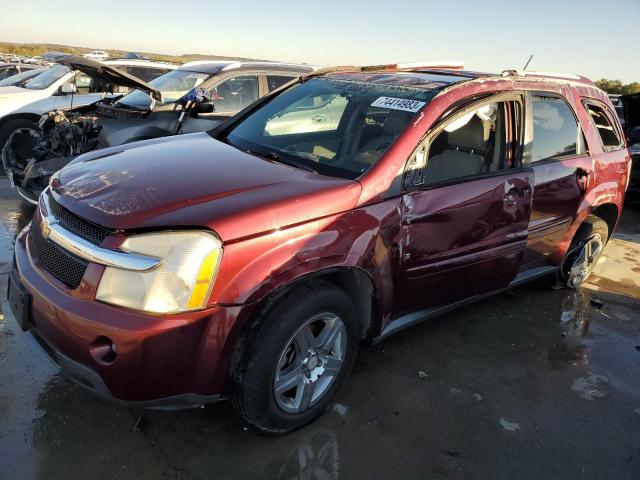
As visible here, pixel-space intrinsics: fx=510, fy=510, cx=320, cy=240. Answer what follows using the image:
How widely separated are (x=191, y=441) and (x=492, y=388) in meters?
1.76

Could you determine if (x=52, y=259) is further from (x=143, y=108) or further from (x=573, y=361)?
(x=143, y=108)

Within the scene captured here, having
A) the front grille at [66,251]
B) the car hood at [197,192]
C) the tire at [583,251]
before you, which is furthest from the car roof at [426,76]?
the front grille at [66,251]

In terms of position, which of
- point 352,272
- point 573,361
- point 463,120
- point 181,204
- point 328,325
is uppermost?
point 463,120

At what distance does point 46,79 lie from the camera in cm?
851

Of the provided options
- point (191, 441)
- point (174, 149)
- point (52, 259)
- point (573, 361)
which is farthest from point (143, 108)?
point (573, 361)

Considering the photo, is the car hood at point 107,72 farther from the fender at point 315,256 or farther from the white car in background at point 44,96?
the fender at point 315,256

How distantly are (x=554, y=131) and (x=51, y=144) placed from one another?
5473mm

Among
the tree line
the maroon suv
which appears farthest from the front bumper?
the tree line

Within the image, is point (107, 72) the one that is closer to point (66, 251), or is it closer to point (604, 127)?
point (66, 251)

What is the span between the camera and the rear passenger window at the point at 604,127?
4.13 meters

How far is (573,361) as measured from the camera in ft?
11.3

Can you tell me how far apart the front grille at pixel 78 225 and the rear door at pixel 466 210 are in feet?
4.79

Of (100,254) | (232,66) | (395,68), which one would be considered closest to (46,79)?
(232,66)

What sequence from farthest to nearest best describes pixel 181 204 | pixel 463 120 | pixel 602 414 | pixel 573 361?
pixel 573 361
pixel 463 120
pixel 602 414
pixel 181 204
